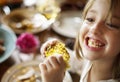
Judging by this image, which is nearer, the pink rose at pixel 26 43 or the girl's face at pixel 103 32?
the girl's face at pixel 103 32

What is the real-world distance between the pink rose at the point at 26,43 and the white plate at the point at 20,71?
79 mm

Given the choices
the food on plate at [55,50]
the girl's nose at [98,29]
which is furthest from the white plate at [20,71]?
the girl's nose at [98,29]

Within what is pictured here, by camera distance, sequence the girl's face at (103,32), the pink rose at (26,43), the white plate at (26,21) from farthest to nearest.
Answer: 1. the white plate at (26,21)
2. the pink rose at (26,43)
3. the girl's face at (103,32)

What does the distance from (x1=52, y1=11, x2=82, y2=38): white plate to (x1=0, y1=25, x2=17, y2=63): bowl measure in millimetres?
192

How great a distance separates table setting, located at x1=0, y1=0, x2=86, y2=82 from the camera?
39.6 inches

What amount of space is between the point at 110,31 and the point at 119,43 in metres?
0.04

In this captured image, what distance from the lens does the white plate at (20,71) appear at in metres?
0.97

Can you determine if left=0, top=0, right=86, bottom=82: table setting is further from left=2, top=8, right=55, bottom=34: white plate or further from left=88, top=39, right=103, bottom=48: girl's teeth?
left=88, top=39, right=103, bottom=48: girl's teeth

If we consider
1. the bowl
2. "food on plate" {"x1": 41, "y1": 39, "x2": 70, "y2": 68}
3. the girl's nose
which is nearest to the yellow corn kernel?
"food on plate" {"x1": 41, "y1": 39, "x2": 70, "y2": 68}

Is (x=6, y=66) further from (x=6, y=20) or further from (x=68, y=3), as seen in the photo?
(x=68, y=3)

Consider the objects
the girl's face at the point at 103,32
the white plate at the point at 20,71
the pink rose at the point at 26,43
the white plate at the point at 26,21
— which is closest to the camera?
the girl's face at the point at 103,32

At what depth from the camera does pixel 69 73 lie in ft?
3.30

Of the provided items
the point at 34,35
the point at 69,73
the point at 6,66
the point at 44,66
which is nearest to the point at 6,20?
the point at 34,35

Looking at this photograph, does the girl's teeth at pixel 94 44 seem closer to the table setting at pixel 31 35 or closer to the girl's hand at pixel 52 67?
the girl's hand at pixel 52 67
